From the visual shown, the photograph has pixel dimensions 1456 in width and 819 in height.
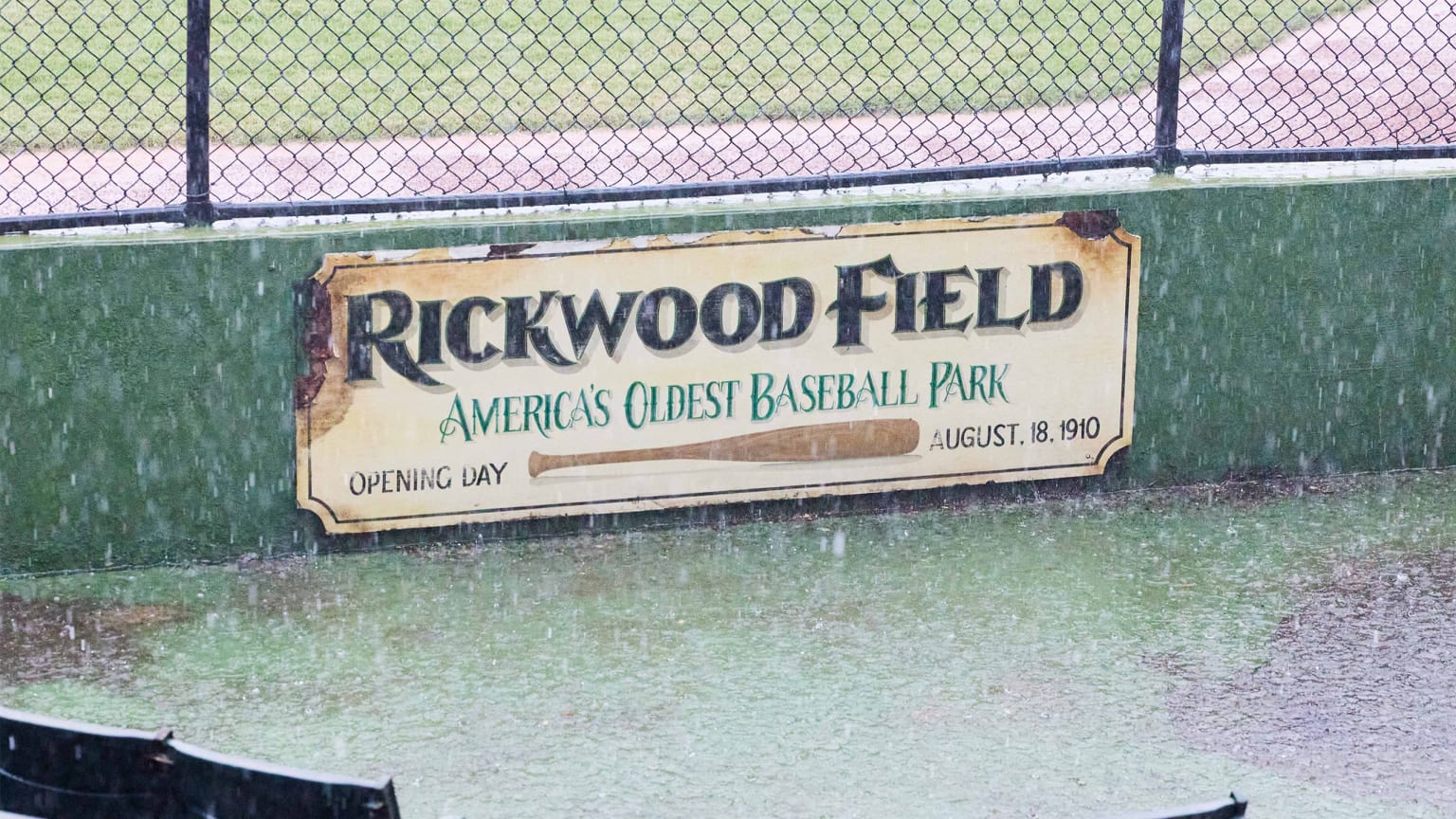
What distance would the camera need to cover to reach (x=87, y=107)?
9.55 metres

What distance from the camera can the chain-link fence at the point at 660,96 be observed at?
9.67m

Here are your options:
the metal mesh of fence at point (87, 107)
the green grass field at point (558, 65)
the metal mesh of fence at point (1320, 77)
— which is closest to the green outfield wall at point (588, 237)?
the metal mesh of fence at point (1320, 77)

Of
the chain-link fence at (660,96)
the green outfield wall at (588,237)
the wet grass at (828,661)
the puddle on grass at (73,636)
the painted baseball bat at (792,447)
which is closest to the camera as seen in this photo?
the wet grass at (828,661)

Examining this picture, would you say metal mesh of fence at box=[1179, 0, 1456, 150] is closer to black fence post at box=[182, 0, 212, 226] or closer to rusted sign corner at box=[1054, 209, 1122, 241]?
rusted sign corner at box=[1054, 209, 1122, 241]

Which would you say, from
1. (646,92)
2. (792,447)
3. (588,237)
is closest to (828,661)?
(792,447)

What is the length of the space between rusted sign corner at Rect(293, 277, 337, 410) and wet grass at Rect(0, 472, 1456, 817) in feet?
1.83

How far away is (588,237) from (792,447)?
97 centimetres

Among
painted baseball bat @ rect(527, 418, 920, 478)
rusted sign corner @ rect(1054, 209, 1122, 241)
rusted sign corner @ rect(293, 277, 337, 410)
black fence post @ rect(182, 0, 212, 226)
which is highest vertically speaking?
black fence post @ rect(182, 0, 212, 226)

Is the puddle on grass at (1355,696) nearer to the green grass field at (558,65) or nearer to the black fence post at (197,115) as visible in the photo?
the black fence post at (197,115)

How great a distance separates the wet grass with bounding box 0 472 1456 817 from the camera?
5.11 m

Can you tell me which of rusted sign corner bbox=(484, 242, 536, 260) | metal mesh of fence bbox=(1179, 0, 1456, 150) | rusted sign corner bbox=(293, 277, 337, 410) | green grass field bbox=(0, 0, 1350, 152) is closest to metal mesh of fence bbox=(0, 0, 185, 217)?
green grass field bbox=(0, 0, 1350, 152)

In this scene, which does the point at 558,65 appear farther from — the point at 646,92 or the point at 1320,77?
the point at 1320,77

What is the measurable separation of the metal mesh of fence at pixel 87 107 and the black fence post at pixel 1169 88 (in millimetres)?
4761

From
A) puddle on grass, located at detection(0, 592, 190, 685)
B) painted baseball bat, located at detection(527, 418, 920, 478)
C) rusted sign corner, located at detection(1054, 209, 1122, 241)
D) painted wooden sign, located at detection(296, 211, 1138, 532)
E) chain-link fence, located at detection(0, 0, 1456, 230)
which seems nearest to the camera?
puddle on grass, located at detection(0, 592, 190, 685)
